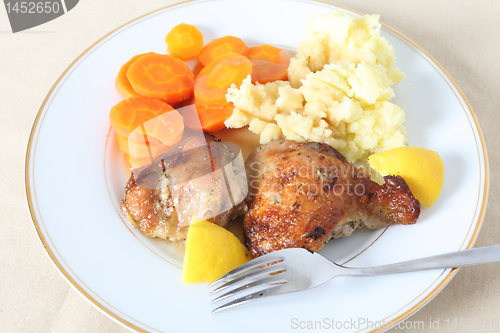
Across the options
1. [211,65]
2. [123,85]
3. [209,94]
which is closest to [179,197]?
[209,94]

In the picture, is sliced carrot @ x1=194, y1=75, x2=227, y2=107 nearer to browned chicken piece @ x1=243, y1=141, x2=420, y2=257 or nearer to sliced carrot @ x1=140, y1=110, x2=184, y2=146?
sliced carrot @ x1=140, y1=110, x2=184, y2=146

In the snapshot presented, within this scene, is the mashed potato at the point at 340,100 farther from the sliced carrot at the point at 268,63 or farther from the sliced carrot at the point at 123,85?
the sliced carrot at the point at 123,85

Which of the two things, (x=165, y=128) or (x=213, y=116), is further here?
(x=213, y=116)

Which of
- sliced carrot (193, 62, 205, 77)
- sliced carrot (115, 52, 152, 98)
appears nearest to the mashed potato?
sliced carrot (193, 62, 205, 77)

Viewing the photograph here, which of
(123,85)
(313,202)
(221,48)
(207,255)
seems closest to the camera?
(207,255)

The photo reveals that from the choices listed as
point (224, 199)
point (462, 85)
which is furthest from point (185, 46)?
point (462, 85)

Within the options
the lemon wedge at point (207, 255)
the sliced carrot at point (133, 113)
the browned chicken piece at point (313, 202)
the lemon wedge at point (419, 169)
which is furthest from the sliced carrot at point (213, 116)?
the lemon wedge at point (419, 169)

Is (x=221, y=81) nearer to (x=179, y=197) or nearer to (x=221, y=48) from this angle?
(x=221, y=48)

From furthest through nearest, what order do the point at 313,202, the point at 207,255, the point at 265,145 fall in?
the point at 265,145
the point at 313,202
the point at 207,255
